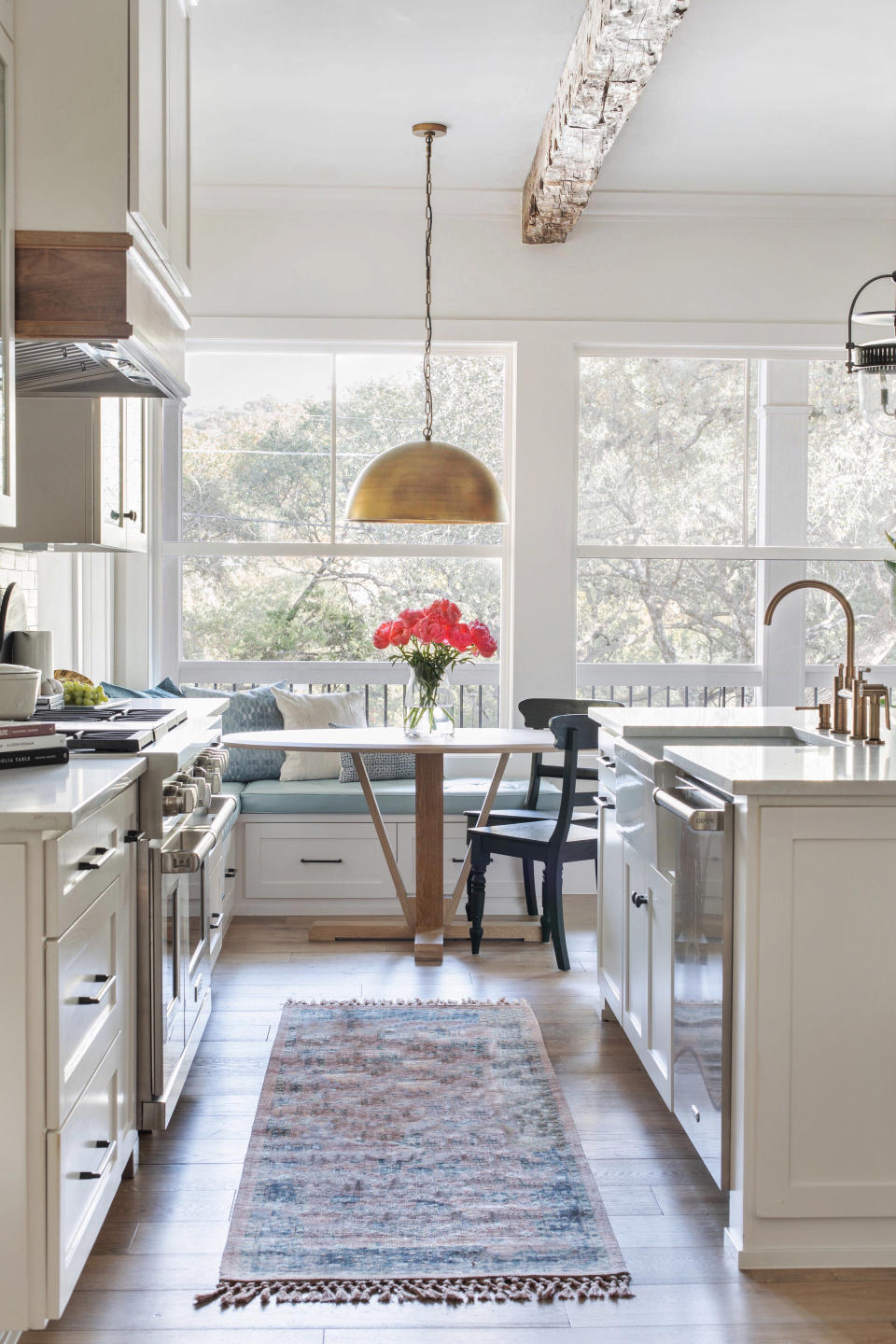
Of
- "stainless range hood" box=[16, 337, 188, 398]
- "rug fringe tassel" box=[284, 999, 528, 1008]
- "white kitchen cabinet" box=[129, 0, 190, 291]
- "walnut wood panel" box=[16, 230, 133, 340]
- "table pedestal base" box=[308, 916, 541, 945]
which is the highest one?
"white kitchen cabinet" box=[129, 0, 190, 291]

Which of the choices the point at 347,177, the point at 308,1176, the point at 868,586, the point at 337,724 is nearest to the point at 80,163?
the point at 308,1176

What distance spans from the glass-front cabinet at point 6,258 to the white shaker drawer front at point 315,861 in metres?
2.62

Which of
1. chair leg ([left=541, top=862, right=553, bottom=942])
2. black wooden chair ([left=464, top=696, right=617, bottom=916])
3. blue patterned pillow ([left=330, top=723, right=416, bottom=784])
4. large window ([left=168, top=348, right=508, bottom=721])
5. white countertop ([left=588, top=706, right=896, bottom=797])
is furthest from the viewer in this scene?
large window ([left=168, top=348, right=508, bottom=721])

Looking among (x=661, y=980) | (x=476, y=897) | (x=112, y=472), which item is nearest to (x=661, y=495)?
(x=476, y=897)

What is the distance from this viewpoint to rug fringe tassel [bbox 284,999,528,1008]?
374 centimetres

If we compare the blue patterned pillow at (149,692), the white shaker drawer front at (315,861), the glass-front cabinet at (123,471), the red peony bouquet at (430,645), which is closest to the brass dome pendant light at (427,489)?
the red peony bouquet at (430,645)

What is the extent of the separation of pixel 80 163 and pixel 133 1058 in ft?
6.07

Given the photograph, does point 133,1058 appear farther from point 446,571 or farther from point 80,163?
point 446,571

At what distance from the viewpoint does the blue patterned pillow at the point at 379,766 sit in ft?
16.7

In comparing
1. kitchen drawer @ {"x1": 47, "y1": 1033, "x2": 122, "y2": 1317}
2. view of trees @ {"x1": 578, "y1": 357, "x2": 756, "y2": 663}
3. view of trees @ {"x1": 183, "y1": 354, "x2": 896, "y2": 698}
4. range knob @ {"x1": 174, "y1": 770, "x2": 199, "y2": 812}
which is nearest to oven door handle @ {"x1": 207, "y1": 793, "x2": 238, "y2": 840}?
range knob @ {"x1": 174, "y1": 770, "x2": 199, "y2": 812}

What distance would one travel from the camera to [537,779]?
495 cm

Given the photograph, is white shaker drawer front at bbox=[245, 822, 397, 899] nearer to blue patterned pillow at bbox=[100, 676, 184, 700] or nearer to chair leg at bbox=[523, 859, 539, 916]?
chair leg at bbox=[523, 859, 539, 916]

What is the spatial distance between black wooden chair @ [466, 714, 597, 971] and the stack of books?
2021 millimetres

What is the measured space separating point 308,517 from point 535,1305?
12.6 feet
